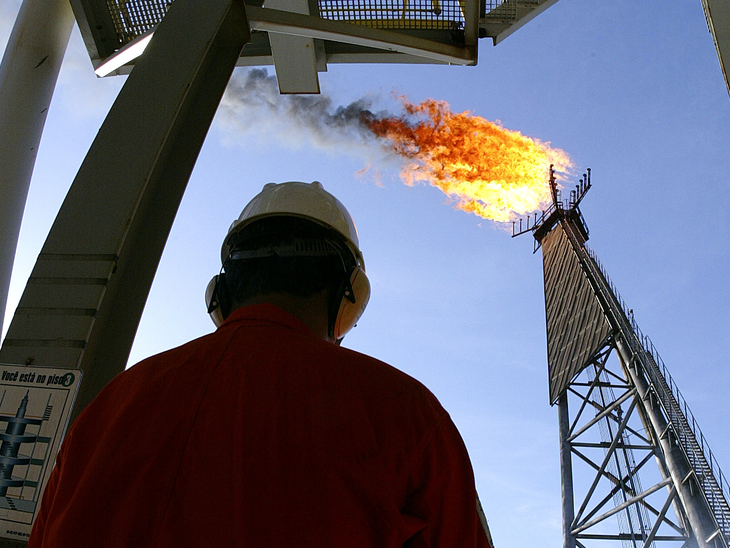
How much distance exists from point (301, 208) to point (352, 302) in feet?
1.27

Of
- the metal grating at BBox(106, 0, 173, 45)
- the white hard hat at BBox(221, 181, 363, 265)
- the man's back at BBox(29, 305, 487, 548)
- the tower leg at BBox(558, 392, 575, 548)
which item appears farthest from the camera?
the tower leg at BBox(558, 392, 575, 548)

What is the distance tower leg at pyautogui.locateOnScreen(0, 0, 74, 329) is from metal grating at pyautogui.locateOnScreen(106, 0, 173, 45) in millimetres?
211

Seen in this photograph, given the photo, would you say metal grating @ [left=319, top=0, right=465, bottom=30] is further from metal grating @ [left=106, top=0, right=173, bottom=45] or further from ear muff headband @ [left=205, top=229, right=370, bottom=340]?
ear muff headband @ [left=205, top=229, right=370, bottom=340]

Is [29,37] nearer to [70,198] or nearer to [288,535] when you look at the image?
[70,198]

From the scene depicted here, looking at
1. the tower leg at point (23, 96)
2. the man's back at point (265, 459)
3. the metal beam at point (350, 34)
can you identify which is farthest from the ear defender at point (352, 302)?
the tower leg at point (23, 96)

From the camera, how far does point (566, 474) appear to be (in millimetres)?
14781

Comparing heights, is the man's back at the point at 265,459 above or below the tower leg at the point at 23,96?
below

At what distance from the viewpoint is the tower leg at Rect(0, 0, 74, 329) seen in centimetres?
238

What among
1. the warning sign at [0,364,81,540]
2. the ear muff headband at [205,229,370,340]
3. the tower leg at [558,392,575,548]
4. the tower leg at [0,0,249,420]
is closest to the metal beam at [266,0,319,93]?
the tower leg at [0,0,249,420]

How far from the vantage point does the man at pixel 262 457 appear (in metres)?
0.85

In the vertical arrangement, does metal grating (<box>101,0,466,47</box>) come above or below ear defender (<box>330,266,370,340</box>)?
above

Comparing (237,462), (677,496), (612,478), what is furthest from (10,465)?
(612,478)

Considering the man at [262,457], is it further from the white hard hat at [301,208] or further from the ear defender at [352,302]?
the white hard hat at [301,208]

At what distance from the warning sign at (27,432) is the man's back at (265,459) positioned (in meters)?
0.34
